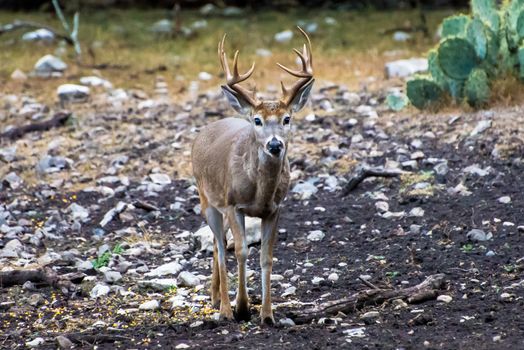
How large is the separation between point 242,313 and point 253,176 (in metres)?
0.95

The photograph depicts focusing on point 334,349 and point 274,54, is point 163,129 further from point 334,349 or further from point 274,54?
point 334,349

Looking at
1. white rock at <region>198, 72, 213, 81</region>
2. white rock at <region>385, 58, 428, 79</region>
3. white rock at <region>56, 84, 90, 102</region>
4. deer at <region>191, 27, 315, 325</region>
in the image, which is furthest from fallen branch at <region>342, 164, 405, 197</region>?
white rock at <region>198, 72, 213, 81</region>

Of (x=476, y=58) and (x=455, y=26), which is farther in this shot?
(x=455, y=26)

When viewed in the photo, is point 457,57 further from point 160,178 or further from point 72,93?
point 72,93

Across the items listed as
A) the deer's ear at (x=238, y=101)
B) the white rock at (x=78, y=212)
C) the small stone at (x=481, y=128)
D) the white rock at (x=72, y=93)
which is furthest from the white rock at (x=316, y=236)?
the white rock at (x=72, y=93)

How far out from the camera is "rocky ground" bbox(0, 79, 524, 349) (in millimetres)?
7301

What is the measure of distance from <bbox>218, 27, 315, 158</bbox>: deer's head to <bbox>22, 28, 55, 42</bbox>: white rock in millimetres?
11204

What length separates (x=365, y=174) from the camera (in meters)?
10.9

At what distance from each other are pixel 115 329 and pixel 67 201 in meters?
4.14

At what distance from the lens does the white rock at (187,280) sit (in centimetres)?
866

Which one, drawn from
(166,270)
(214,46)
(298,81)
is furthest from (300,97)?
(214,46)

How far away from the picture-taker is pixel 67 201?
451 inches

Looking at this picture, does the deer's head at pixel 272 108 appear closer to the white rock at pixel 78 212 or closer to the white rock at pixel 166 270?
the white rock at pixel 166 270

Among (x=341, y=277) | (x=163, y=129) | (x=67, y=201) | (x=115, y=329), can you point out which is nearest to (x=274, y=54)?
(x=163, y=129)
